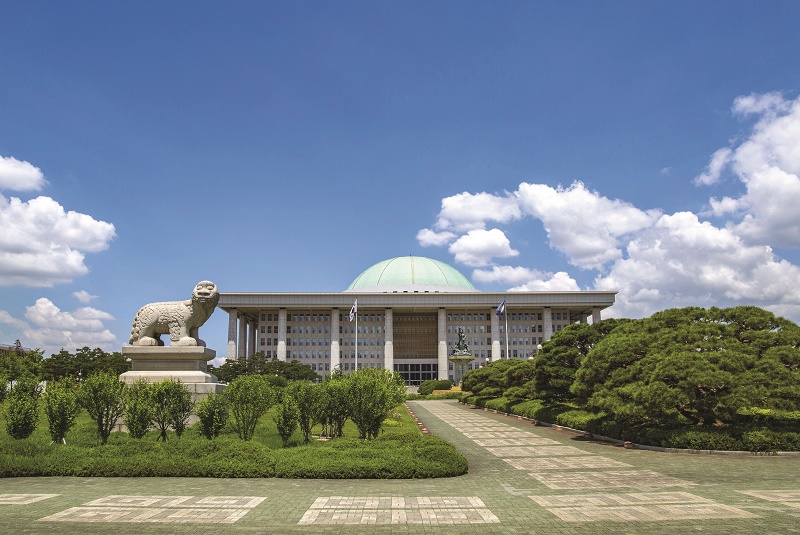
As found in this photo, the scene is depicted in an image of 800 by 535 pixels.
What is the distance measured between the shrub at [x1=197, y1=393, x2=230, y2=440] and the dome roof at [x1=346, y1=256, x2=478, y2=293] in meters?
89.6

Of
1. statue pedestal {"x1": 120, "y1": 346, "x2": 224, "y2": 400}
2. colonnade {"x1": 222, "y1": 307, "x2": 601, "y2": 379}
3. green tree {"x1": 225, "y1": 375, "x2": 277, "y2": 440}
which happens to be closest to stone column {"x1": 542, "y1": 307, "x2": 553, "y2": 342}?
colonnade {"x1": 222, "y1": 307, "x2": 601, "y2": 379}

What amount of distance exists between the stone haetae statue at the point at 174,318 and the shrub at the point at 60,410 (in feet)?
14.7

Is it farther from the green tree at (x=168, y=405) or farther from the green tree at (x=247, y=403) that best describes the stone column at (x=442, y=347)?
the green tree at (x=168, y=405)

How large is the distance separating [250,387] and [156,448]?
10.6ft

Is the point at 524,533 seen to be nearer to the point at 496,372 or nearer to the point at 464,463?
the point at 464,463

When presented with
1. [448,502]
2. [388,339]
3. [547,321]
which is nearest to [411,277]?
[388,339]

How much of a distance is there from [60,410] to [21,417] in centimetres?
128

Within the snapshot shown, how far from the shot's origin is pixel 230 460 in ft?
46.4

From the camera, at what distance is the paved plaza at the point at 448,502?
30.7 ft

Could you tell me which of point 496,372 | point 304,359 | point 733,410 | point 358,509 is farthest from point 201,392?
point 304,359

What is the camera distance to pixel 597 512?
1045cm

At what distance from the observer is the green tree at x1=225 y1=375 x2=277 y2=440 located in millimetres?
17266

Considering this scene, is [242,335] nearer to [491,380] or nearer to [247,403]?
[491,380]

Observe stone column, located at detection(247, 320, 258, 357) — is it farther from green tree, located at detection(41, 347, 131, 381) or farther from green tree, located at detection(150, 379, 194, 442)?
green tree, located at detection(150, 379, 194, 442)
